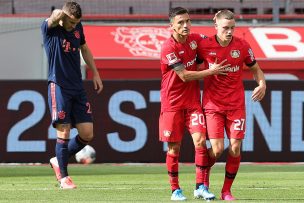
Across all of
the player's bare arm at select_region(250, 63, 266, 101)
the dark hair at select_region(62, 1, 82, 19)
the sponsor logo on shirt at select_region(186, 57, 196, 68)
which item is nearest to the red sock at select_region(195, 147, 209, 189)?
the player's bare arm at select_region(250, 63, 266, 101)

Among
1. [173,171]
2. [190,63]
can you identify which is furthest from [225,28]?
[173,171]

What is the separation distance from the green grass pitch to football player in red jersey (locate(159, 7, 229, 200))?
354mm

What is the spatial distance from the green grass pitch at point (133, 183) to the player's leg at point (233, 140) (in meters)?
0.19

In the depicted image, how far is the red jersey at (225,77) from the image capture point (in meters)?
10.9

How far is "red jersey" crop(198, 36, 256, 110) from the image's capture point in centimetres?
1091

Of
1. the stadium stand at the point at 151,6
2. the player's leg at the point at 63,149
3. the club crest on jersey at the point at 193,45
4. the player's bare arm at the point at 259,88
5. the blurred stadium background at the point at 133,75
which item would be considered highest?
the club crest on jersey at the point at 193,45

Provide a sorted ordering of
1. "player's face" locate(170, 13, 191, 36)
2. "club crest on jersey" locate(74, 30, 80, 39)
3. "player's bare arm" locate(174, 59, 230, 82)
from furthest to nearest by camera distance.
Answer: "club crest on jersey" locate(74, 30, 80, 39), "player's face" locate(170, 13, 191, 36), "player's bare arm" locate(174, 59, 230, 82)

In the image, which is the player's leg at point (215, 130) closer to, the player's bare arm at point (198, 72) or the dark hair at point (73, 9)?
the player's bare arm at point (198, 72)

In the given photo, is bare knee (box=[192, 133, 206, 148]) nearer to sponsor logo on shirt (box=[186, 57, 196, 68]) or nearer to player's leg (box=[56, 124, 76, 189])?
sponsor logo on shirt (box=[186, 57, 196, 68])

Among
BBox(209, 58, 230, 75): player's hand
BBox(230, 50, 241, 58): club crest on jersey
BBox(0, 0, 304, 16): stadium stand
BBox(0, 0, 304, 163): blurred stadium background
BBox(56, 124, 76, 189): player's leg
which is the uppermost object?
BBox(230, 50, 241, 58): club crest on jersey

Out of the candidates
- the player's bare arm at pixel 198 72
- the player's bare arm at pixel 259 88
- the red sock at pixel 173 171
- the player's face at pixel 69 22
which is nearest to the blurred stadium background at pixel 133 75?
the player's face at pixel 69 22

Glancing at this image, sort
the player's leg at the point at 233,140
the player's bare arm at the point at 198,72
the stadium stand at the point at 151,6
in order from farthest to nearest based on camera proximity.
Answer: the stadium stand at the point at 151,6
the player's leg at the point at 233,140
the player's bare arm at the point at 198,72

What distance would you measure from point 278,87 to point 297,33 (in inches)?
253

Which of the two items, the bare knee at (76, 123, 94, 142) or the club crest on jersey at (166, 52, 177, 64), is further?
the bare knee at (76, 123, 94, 142)
